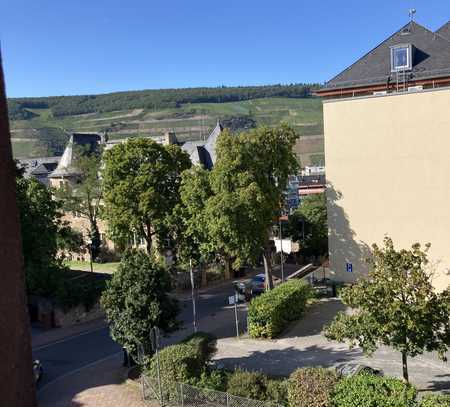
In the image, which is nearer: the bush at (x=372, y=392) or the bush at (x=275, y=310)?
the bush at (x=372, y=392)

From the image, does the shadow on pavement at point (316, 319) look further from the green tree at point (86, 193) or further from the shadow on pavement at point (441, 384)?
the green tree at point (86, 193)

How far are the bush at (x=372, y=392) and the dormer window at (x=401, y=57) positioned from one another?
19962 millimetres

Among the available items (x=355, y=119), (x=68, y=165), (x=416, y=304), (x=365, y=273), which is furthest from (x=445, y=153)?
(x=68, y=165)

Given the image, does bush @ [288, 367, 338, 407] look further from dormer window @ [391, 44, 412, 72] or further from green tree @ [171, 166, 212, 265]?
dormer window @ [391, 44, 412, 72]

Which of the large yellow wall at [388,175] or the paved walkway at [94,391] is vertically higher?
the large yellow wall at [388,175]

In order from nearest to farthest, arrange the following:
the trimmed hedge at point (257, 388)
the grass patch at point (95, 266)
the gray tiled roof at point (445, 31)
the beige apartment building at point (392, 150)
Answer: the trimmed hedge at point (257, 388) → the beige apartment building at point (392, 150) → the gray tiled roof at point (445, 31) → the grass patch at point (95, 266)

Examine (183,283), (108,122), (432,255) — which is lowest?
(183,283)

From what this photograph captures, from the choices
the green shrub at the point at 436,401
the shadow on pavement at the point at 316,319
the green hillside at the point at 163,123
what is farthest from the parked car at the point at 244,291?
the green hillside at the point at 163,123

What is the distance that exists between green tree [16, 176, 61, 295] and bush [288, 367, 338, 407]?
718 inches

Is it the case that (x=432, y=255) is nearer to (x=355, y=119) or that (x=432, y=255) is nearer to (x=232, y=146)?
(x=355, y=119)

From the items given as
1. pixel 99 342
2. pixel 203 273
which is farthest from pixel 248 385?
pixel 203 273

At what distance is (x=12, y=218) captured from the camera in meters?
3.45

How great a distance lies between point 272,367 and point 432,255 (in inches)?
466

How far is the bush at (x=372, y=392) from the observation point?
1313 cm
